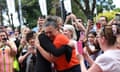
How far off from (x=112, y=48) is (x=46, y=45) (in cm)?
201

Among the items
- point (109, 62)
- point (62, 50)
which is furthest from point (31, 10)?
point (109, 62)

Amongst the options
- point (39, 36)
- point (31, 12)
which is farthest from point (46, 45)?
point (31, 12)

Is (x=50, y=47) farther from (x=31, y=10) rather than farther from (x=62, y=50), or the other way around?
(x=31, y=10)

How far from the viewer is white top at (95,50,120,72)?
4.07 m

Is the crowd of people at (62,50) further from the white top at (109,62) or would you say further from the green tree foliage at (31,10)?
the green tree foliage at (31,10)

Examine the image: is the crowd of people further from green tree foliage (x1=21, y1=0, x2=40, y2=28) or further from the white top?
green tree foliage (x1=21, y1=0, x2=40, y2=28)

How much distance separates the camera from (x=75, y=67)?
629cm

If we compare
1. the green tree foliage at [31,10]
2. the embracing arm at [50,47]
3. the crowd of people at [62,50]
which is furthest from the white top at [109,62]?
the green tree foliage at [31,10]

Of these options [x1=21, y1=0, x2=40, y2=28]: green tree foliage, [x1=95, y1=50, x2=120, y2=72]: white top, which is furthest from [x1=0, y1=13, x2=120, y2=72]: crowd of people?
[x1=21, y1=0, x2=40, y2=28]: green tree foliage

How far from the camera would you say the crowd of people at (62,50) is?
13.5 feet

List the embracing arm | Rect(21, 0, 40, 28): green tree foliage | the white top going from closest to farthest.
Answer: the white top, the embracing arm, Rect(21, 0, 40, 28): green tree foliage

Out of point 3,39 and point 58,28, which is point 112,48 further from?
point 3,39

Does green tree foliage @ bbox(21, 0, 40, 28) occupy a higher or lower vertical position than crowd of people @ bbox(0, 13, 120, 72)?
lower

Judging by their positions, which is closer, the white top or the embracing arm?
the white top
